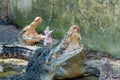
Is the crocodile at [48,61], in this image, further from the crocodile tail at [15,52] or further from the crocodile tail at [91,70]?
the crocodile tail at [15,52]

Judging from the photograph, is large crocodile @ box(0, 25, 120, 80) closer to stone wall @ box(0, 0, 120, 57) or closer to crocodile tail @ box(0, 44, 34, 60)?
stone wall @ box(0, 0, 120, 57)

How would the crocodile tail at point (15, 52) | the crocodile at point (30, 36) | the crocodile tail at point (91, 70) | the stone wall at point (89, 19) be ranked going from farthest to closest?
the crocodile at point (30, 36) < the crocodile tail at point (15, 52) < the stone wall at point (89, 19) < the crocodile tail at point (91, 70)

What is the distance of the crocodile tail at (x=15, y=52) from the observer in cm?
667

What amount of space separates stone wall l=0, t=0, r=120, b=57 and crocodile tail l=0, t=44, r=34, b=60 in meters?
1.12

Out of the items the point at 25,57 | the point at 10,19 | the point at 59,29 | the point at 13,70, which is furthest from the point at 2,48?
the point at 10,19

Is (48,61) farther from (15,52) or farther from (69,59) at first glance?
(15,52)

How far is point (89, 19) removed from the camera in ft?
23.4

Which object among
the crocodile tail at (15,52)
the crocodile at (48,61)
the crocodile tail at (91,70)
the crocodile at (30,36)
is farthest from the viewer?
the crocodile at (30,36)

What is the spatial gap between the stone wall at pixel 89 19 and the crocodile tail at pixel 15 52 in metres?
1.12

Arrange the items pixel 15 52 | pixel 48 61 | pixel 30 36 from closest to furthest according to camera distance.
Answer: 1. pixel 48 61
2. pixel 15 52
3. pixel 30 36

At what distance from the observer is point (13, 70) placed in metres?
5.92

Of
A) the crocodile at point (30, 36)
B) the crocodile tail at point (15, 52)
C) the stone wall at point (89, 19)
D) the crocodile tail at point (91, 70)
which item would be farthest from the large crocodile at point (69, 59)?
the crocodile at point (30, 36)

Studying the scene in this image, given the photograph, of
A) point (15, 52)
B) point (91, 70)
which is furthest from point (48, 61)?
point (15, 52)

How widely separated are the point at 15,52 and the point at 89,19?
1438mm
